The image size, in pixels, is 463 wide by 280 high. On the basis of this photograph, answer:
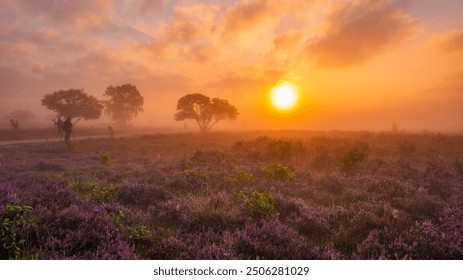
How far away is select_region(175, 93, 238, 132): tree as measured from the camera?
52.7 metres

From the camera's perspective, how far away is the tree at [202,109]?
5266cm

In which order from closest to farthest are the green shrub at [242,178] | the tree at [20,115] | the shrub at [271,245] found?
the shrub at [271,245] < the green shrub at [242,178] < the tree at [20,115]

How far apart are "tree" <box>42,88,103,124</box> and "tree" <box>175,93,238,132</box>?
22.2 metres

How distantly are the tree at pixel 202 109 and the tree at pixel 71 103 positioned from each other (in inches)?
874

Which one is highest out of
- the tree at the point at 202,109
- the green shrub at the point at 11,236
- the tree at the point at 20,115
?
the tree at the point at 20,115

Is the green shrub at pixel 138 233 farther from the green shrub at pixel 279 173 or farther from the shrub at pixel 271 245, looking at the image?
the green shrub at pixel 279 173

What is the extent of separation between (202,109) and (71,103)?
30.2 metres

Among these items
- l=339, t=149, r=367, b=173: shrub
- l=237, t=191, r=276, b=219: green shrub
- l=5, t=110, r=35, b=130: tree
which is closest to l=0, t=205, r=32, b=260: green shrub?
l=237, t=191, r=276, b=219: green shrub

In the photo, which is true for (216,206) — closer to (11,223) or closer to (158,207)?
A: (158,207)

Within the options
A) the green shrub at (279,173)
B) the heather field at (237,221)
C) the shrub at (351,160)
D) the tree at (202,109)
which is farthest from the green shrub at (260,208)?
the tree at (202,109)

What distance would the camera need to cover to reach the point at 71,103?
58.0m

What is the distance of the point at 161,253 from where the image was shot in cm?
391
